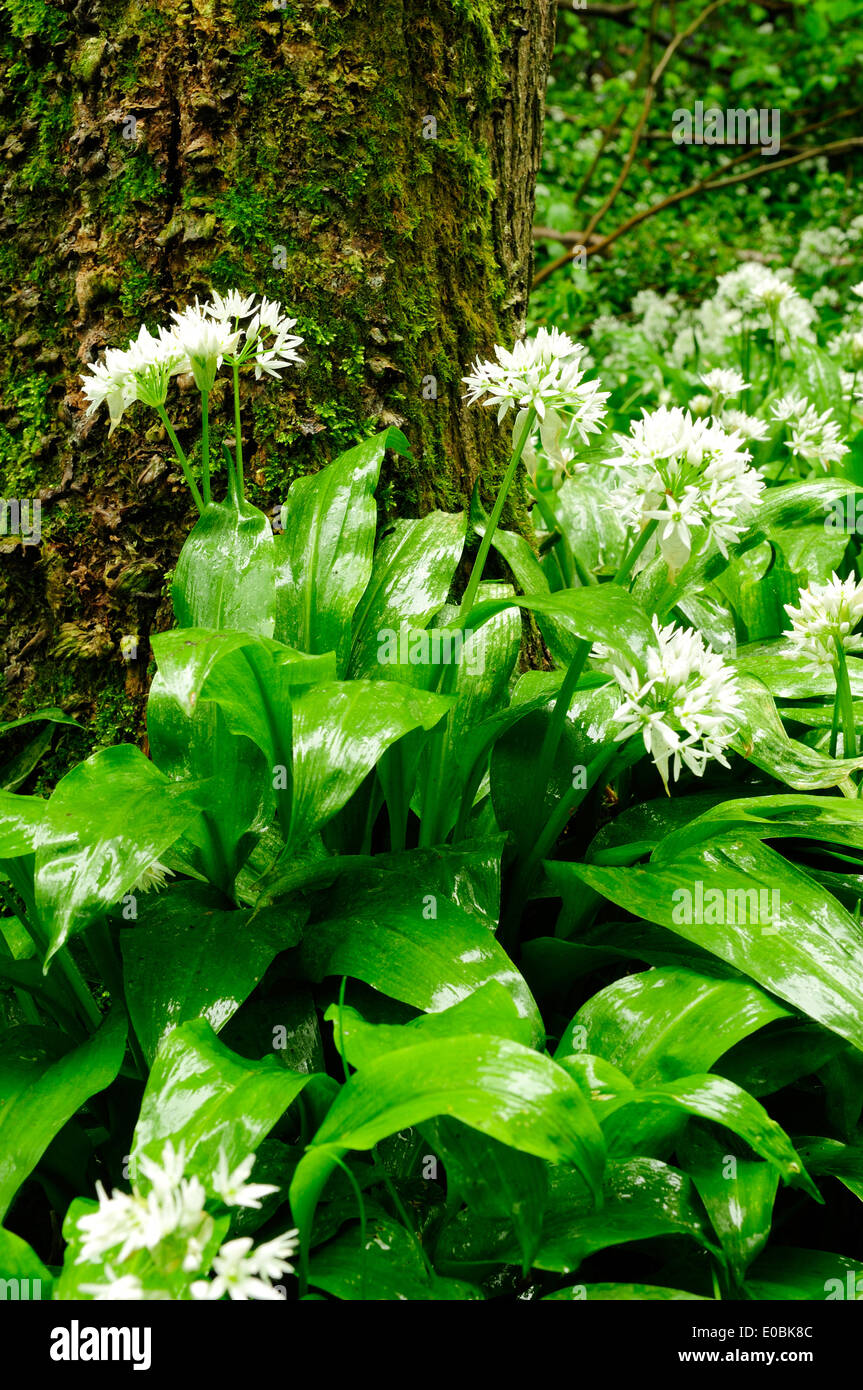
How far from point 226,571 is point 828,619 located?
934mm

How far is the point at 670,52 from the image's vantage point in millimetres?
5617

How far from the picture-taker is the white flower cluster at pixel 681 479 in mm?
1478

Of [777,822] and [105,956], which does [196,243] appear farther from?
[777,822]

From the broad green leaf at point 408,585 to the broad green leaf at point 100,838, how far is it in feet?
1.40

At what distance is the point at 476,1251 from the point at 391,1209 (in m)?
0.15

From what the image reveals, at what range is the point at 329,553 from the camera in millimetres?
1779

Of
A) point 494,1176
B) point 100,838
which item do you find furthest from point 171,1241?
point 100,838

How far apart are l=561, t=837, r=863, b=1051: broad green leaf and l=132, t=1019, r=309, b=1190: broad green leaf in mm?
541

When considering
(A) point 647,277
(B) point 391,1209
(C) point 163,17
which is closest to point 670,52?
(A) point 647,277

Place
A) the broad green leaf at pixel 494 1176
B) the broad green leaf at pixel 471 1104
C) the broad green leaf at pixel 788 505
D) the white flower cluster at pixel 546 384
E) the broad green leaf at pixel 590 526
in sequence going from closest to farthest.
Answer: the broad green leaf at pixel 471 1104, the broad green leaf at pixel 494 1176, the white flower cluster at pixel 546 384, the broad green leaf at pixel 788 505, the broad green leaf at pixel 590 526

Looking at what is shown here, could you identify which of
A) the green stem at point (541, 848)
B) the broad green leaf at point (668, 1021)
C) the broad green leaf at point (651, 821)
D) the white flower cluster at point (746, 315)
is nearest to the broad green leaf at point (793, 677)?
the broad green leaf at point (651, 821)

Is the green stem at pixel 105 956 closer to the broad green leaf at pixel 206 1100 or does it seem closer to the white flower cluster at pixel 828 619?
the broad green leaf at pixel 206 1100

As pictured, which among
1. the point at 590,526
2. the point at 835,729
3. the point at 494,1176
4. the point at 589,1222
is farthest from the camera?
the point at 590,526
